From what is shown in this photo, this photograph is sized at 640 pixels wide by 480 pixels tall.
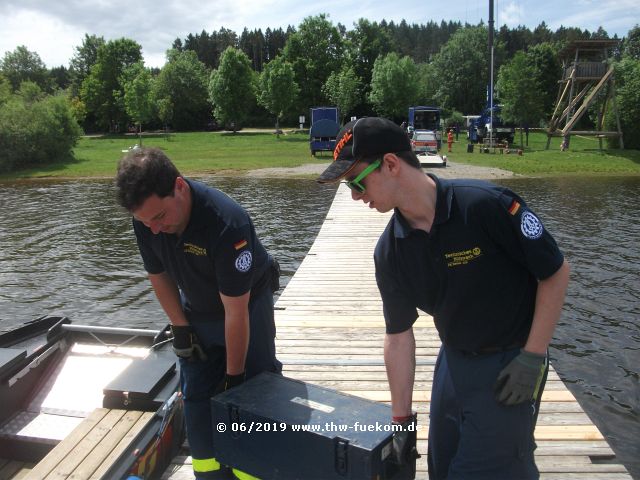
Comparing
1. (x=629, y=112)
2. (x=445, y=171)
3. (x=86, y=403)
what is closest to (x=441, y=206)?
(x=86, y=403)

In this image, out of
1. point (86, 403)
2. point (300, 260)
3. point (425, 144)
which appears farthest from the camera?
point (425, 144)

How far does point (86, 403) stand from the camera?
461 cm

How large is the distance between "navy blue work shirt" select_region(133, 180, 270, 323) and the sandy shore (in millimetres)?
19584

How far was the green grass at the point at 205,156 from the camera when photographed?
29312 millimetres

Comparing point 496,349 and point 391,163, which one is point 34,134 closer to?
point 391,163

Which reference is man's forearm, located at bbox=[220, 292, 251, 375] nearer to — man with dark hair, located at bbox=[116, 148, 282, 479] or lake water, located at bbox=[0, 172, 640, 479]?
man with dark hair, located at bbox=[116, 148, 282, 479]

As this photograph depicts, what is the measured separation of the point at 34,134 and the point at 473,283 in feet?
120

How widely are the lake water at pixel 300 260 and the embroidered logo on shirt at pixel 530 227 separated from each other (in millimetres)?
3651

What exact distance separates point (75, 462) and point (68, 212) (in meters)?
15.9

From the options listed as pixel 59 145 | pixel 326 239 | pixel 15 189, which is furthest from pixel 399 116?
pixel 326 239

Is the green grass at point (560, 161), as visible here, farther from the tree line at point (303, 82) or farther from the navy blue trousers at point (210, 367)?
the navy blue trousers at point (210, 367)

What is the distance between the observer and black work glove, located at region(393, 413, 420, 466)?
2416mm

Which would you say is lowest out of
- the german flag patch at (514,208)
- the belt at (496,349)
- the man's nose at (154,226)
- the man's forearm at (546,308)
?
the belt at (496,349)

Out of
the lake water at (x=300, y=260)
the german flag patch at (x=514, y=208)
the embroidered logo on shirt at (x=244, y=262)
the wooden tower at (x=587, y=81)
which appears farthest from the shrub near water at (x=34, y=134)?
the german flag patch at (x=514, y=208)
